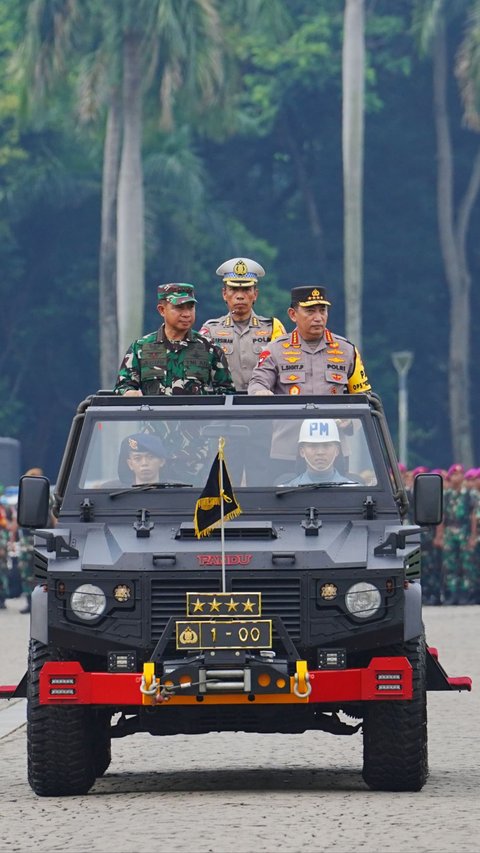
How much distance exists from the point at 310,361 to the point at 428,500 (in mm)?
1527

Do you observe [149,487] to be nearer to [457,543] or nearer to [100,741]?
[100,741]

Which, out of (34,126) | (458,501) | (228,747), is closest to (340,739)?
(228,747)

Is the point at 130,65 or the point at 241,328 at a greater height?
the point at 130,65

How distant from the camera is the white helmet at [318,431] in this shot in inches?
521

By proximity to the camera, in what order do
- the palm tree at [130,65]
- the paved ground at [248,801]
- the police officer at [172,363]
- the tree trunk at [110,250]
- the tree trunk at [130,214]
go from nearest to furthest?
the paved ground at [248,801]
the police officer at [172,363]
the tree trunk at [130,214]
the palm tree at [130,65]
the tree trunk at [110,250]

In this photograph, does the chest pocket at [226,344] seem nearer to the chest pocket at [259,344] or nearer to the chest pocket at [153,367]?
the chest pocket at [259,344]

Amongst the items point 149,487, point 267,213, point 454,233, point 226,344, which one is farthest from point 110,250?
point 149,487

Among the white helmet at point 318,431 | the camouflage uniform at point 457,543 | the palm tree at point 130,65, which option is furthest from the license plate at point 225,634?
the palm tree at point 130,65

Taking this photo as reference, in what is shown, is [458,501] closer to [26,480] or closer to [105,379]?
[26,480]

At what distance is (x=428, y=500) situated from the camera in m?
12.9

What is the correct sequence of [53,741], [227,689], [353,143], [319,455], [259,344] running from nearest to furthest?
[227,689]
[53,741]
[319,455]
[259,344]
[353,143]

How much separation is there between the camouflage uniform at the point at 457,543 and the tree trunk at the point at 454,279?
1310 inches

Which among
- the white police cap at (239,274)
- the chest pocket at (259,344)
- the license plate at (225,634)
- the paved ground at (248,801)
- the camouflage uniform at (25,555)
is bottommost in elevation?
the paved ground at (248,801)

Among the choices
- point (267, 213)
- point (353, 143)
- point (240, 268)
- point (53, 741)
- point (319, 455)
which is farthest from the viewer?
point (267, 213)
